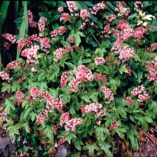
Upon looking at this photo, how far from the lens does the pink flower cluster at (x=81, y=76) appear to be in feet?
15.0

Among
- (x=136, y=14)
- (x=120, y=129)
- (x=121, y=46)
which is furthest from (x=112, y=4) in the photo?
(x=120, y=129)

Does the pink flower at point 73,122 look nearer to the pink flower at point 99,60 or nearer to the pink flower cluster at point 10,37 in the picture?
the pink flower at point 99,60

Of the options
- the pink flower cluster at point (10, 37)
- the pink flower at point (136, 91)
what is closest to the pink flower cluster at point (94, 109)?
the pink flower at point (136, 91)

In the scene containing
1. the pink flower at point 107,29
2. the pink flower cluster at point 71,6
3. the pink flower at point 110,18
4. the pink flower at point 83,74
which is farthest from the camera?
the pink flower at point 110,18

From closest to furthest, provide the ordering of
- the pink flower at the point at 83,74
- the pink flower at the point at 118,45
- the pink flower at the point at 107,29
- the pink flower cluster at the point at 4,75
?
the pink flower at the point at 83,74
the pink flower at the point at 118,45
the pink flower cluster at the point at 4,75
the pink flower at the point at 107,29

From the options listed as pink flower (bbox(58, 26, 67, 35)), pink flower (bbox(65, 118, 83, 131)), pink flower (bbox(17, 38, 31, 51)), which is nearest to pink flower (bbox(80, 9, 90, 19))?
pink flower (bbox(58, 26, 67, 35))

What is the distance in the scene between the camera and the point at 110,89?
16.1ft

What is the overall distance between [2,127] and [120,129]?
138cm

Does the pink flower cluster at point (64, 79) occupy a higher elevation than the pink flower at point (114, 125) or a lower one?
higher

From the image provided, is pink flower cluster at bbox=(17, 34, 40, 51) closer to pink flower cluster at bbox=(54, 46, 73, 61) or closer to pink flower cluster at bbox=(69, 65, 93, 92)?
pink flower cluster at bbox=(54, 46, 73, 61)

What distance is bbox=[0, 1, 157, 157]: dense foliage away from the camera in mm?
4781

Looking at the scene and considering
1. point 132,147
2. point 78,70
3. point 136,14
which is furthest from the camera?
point 136,14

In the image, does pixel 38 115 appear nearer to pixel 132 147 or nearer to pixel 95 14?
pixel 132 147

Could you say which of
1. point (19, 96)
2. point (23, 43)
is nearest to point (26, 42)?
point (23, 43)
